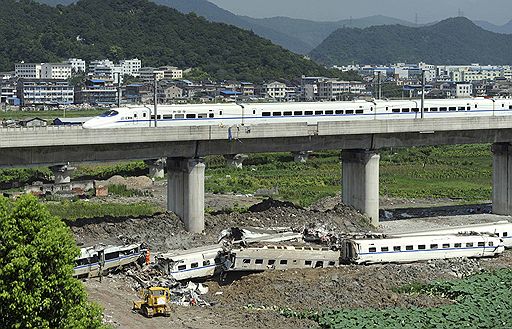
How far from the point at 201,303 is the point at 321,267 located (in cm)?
725

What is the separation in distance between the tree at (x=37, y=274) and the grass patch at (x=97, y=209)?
3097 cm

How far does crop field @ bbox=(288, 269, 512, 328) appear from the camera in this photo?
34156 millimetres

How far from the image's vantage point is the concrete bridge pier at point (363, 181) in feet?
180

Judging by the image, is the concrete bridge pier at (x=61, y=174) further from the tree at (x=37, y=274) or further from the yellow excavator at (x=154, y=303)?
the tree at (x=37, y=274)

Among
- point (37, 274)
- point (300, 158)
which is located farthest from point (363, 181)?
point (300, 158)

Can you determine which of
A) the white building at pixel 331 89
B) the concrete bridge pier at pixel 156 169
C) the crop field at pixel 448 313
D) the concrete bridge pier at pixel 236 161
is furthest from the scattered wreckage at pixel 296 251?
the white building at pixel 331 89

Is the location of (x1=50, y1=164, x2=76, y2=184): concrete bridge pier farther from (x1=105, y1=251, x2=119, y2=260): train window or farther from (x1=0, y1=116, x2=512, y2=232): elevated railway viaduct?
(x1=105, y1=251, x2=119, y2=260): train window

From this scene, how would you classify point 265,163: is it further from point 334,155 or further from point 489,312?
point 489,312

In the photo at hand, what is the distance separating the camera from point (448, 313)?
116 ft

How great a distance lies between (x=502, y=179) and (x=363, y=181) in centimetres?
1114

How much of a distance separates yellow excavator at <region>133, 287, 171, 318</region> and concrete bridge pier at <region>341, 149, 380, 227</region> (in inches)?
824

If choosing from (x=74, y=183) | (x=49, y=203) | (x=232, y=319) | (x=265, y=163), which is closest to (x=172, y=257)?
(x=232, y=319)

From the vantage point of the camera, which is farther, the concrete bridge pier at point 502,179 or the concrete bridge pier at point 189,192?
A: the concrete bridge pier at point 502,179

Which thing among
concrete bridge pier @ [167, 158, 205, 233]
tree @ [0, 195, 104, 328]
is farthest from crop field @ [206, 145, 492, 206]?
tree @ [0, 195, 104, 328]
